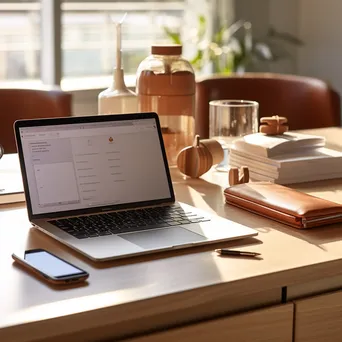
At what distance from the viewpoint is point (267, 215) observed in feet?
4.72

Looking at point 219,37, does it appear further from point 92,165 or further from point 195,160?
point 92,165

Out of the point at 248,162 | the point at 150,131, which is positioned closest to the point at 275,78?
the point at 248,162

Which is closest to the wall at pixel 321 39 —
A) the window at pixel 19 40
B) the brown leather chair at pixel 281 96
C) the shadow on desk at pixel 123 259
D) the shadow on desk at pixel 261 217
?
the brown leather chair at pixel 281 96

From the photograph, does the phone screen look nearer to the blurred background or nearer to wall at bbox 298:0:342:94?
the blurred background

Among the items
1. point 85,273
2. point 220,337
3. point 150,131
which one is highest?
point 150,131

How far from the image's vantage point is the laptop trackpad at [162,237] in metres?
1.25

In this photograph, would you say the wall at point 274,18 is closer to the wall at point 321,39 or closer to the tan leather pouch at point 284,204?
the wall at point 321,39

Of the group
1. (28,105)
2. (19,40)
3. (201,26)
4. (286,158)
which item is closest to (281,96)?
(28,105)

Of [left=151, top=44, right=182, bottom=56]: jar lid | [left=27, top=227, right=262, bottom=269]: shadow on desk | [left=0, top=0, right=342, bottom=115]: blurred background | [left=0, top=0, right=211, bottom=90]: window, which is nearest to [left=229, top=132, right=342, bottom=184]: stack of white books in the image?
[left=151, top=44, right=182, bottom=56]: jar lid

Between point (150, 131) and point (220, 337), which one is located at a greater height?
point (150, 131)

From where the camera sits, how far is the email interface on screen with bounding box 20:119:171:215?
1387 mm

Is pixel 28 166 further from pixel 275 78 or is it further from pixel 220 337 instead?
pixel 275 78

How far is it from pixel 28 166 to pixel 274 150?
61 centimetres

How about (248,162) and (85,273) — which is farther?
(248,162)
